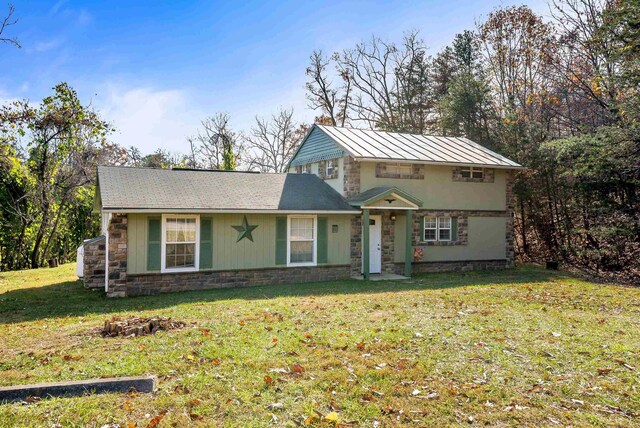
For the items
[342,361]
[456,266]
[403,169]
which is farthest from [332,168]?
[342,361]

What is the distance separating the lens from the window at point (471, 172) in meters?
17.0

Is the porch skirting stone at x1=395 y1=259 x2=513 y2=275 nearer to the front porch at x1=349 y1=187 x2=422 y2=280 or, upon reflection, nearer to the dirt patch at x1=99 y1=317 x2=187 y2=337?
the front porch at x1=349 y1=187 x2=422 y2=280

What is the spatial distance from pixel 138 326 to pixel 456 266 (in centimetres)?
1282

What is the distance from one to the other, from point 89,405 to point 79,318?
4685mm

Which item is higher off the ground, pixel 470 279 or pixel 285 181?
pixel 285 181

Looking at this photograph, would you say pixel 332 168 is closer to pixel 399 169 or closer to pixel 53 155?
pixel 399 169

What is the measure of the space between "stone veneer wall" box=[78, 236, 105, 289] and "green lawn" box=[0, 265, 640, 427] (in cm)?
225

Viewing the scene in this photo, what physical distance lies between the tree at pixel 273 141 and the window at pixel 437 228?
2129cm

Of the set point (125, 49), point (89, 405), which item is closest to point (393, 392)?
point (89, 405)

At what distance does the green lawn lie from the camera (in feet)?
13.6

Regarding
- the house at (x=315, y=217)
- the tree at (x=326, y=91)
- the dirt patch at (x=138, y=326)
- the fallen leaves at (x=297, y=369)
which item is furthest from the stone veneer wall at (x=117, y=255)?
the tree at (x=326, y=91)

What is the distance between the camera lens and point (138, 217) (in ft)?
37.4

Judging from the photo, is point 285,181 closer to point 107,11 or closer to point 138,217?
point 138,217

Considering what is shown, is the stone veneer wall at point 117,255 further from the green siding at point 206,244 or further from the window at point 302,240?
the window at point 302,240
